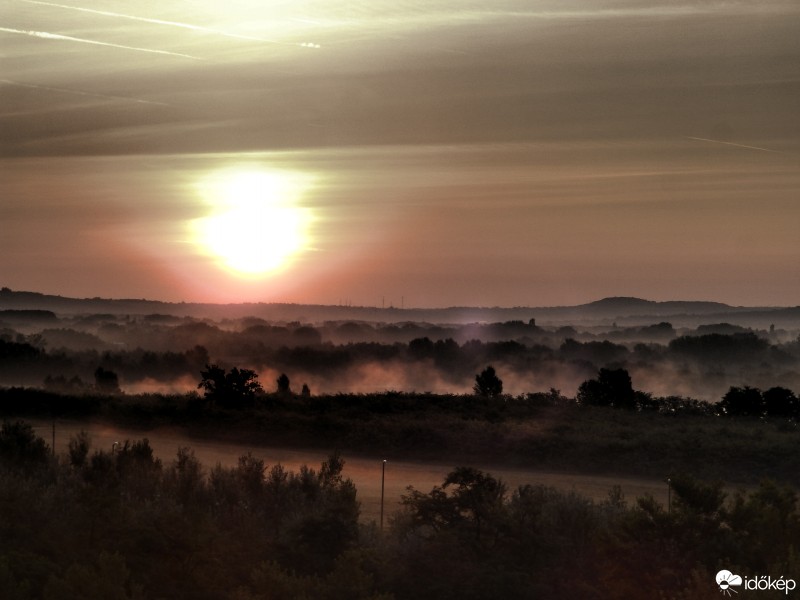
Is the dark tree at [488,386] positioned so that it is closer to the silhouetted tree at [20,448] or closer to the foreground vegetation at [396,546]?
the silhouetted tree at [20,448]

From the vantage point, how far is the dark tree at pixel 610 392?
243ft

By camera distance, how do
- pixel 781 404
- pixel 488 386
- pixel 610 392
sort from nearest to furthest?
1. pixel 781 404
2. pixel 610 392
3. pixel 488 386

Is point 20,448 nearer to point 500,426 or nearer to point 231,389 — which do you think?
point 500,426

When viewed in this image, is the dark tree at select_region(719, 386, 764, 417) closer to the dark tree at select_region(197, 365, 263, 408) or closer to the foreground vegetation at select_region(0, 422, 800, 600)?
the dark tree at select_region(197, 365, 263, 408)

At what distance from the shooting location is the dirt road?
3819cm

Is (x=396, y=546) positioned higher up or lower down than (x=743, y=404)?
lower down

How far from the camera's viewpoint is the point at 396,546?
25547 mm

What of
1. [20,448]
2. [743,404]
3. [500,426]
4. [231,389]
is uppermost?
[231,389]

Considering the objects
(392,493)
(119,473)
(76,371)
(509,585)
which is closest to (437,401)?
(392,493)

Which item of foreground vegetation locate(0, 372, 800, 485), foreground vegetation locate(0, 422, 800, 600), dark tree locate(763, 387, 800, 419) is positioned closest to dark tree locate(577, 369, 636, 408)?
foreground vegetation locate(0, 372, 800, 485)

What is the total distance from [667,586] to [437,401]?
48.2 meters

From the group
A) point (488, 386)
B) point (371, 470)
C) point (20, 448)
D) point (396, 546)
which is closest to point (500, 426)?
point (371, 470)

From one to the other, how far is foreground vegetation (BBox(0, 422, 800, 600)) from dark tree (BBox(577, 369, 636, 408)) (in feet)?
150

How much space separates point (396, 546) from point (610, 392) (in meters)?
51.3
